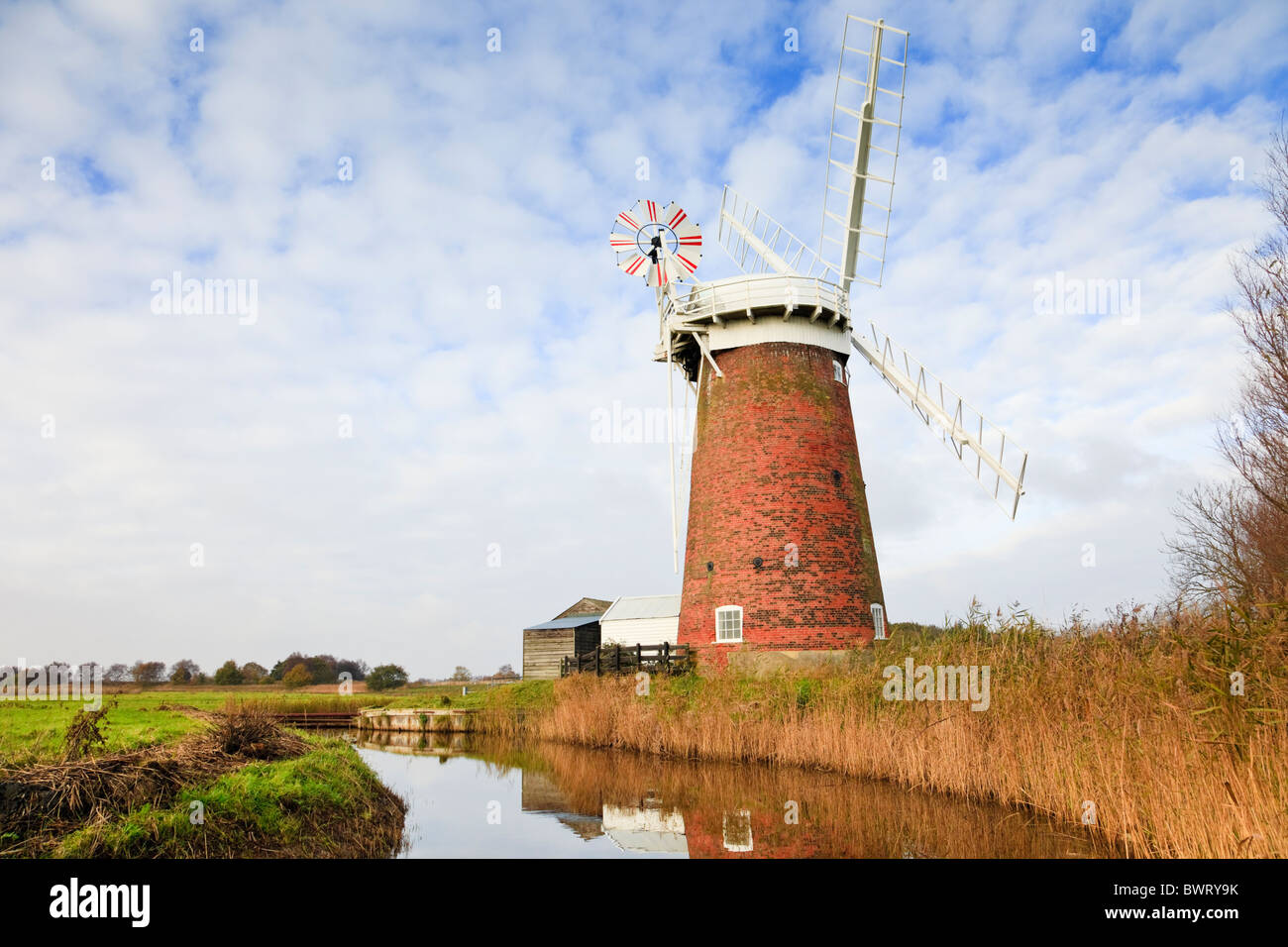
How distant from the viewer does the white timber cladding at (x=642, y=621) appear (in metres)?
29.3

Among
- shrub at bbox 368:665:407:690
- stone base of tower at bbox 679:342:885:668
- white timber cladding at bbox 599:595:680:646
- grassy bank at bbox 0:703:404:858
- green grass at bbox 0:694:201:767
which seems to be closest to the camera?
grassy bank at bbox 0:703:404:858

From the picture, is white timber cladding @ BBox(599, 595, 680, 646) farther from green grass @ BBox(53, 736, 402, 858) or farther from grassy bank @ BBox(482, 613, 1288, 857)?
green grass @ BBox(53, 736, 402, 858)

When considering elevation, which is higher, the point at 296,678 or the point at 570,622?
the point at 570,622

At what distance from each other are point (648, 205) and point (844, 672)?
41.9ft

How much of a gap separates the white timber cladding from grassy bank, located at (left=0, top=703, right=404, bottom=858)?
Answer: 19.1 meters

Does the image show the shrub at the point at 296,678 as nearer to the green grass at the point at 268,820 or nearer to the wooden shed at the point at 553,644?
the wooden shed at the point at 553,644

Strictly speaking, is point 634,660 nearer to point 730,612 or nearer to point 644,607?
point 730,612

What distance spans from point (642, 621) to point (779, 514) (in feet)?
41.1

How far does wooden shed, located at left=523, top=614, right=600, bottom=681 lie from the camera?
3231 cm

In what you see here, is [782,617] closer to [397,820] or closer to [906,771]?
[906,771]

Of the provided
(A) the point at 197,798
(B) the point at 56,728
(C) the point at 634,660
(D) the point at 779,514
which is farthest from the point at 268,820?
(C) the point at 634,660

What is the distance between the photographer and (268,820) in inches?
299

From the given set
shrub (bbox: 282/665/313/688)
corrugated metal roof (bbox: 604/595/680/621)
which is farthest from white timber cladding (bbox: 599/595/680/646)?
shrub (bbox: 282/665/313/688)
